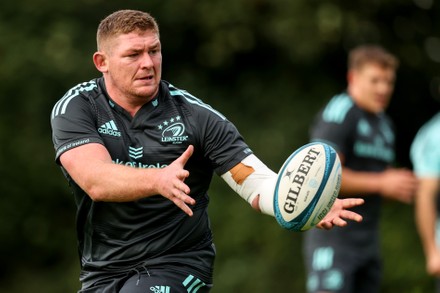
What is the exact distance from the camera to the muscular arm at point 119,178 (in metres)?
5.01

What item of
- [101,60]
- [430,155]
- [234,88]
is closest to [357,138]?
[430,155]

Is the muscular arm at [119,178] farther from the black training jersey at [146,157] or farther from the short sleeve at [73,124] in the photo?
the black training jersey at [146,157]

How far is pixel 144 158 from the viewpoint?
5789 mm

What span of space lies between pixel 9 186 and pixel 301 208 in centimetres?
1049

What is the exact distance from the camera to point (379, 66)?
8.99 m

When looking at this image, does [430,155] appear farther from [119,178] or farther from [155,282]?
[119,178]

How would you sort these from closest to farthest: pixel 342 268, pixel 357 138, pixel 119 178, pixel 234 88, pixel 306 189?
pixel 119 178, pixel 306 189, pixel 342 268, pixel 357 138, pixel 234 88

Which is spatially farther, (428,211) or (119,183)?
(428,211)

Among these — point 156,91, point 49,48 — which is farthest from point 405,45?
point 156,91

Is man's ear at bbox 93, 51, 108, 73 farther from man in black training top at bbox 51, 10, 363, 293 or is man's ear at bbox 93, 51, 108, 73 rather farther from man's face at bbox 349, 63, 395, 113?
man's face at bbox 349, 63, 395, 113

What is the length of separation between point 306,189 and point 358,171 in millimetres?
3472

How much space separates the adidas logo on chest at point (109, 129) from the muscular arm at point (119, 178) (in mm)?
221

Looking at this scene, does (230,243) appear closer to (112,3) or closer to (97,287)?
(112,3)

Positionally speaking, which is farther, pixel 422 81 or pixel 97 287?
pixel 422 81
